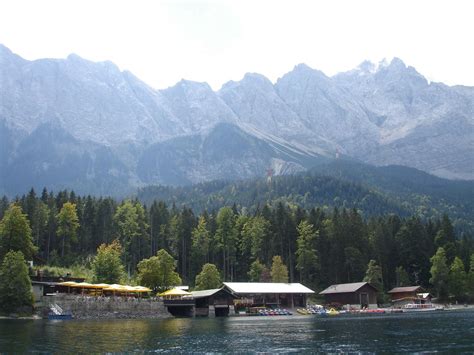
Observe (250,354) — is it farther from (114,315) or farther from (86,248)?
(86,248)

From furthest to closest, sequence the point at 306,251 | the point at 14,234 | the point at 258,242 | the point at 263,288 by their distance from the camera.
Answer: the point at 258,242 → the point at 306,251 → the point at 263,288 → the point at 14,234

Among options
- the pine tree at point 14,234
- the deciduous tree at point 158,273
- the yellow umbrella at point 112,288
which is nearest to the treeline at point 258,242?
the deciduous tree at point 158,273

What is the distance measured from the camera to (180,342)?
175ft

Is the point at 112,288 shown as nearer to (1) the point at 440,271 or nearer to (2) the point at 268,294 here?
(2) the point at 268,294

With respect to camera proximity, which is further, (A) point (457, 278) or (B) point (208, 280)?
(A) point (457, 278)

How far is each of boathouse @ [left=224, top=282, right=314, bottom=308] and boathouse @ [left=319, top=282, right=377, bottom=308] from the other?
836 centimetres

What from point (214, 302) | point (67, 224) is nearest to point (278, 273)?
point (214, 302)

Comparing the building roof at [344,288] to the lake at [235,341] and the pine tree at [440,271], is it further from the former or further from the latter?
the lake at [235,341]

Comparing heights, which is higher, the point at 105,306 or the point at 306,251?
the point at 306,251

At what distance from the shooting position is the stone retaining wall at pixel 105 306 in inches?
3718

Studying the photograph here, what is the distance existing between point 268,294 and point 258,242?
2012cm

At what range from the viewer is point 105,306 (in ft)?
323

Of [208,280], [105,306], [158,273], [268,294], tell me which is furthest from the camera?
[268,294]

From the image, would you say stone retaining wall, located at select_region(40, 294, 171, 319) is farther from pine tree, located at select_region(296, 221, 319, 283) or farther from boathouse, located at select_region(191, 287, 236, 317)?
pine tree, located at select_region(296, 221, 319, 283)
